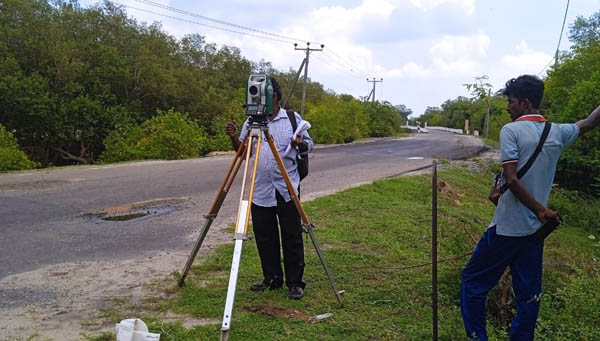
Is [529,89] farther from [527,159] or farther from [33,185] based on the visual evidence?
[33,185]

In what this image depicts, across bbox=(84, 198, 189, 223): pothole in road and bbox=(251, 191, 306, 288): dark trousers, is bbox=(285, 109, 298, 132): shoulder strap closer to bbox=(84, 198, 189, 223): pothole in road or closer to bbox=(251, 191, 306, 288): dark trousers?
bbox=(251, 191, 306, 288): dark trousers

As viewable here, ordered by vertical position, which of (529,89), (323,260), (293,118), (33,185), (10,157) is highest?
(529,89)

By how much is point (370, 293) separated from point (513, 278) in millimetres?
1440

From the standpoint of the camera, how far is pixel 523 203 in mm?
3049

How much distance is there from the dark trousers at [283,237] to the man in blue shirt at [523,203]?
147 cm

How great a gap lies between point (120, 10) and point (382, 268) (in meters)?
22.7

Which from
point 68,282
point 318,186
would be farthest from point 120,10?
point 68,282

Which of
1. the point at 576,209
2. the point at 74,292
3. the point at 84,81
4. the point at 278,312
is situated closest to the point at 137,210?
the point at 74,292

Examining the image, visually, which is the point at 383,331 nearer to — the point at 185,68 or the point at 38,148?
the point at 38,148

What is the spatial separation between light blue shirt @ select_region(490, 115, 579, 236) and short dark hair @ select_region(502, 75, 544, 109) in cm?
17

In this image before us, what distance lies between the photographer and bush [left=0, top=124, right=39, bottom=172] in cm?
1301

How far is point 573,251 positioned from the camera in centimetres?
693

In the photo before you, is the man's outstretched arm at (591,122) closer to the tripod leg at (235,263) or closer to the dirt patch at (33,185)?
the tripod leg at (235,263)

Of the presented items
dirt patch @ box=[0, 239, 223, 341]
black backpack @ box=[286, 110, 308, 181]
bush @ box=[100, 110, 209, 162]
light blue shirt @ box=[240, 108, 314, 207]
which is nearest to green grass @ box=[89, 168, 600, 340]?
dirt patch @ box=[0, 239, 223, 341]
